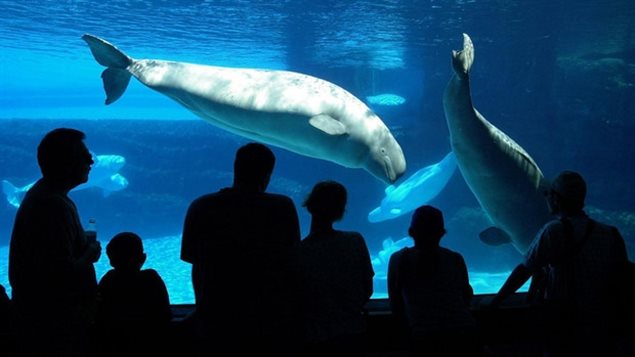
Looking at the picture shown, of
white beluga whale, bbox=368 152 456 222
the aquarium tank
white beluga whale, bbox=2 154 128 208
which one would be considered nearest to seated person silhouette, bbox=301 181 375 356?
the aquarium tank

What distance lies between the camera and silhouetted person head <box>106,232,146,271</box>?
274 centimetres

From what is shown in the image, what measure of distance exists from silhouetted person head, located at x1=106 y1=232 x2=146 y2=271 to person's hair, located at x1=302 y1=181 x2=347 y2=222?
101cm

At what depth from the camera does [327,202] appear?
2906mm

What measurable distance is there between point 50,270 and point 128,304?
1.56 ft

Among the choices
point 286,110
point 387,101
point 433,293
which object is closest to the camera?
point 433,293

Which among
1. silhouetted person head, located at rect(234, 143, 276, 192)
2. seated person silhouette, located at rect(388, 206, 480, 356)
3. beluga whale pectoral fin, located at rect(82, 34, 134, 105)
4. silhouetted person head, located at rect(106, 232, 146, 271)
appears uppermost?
beluga whale pectoral fin, located at rect(82, 34, 134, 105)

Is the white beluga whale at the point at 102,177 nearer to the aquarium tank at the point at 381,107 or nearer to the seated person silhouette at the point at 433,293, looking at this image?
the aquarium tank at the point at 381,107

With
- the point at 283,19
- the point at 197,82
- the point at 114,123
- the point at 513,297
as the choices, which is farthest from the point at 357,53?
the point at 513,297

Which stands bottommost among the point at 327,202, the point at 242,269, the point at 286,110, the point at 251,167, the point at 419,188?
the point at 419,188

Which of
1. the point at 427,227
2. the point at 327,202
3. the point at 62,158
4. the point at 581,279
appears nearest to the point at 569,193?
the point at 581,279

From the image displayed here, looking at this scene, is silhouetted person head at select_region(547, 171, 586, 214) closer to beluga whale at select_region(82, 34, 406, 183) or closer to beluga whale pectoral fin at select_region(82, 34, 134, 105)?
beluga whale at select_region(82, 34, 406, 183)

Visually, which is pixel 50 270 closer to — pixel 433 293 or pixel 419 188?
pixel 433 293

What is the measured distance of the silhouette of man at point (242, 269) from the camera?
257 cm

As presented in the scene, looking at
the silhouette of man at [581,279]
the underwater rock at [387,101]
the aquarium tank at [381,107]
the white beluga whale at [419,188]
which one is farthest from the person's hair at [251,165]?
the underwater rock at [387,101]
